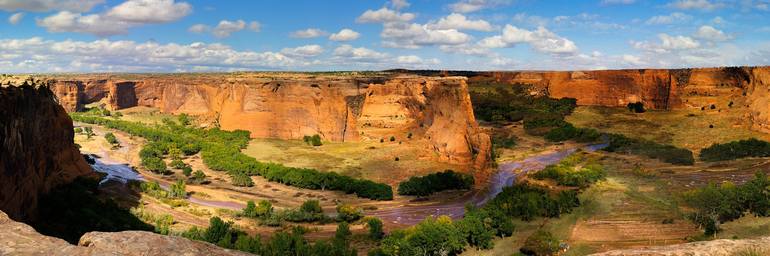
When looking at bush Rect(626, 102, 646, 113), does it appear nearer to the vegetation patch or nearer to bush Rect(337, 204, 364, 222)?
the vegetation patch

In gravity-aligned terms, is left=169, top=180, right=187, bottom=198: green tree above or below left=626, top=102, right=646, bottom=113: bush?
below

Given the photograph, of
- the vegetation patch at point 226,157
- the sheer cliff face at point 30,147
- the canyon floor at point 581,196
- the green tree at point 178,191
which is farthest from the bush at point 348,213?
the sheer cliff face at point 30,147

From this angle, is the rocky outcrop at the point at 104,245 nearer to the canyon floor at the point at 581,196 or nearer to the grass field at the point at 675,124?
the canyon floor at the point at 581,196

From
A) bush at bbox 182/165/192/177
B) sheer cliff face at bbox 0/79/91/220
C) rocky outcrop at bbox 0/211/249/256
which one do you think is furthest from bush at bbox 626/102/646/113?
rocky outcrop at bbox 0/211/249/256

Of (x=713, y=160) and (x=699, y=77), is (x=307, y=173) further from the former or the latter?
(x=699, y=77)

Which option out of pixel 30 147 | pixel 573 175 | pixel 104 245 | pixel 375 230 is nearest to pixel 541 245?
pixel 375 230

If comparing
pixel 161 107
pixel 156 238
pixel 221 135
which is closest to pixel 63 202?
pixel 156 238

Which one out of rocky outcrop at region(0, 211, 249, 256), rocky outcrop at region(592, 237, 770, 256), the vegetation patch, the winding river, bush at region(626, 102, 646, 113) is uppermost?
rocky outcrop at region(0, 211, 249, 256)
